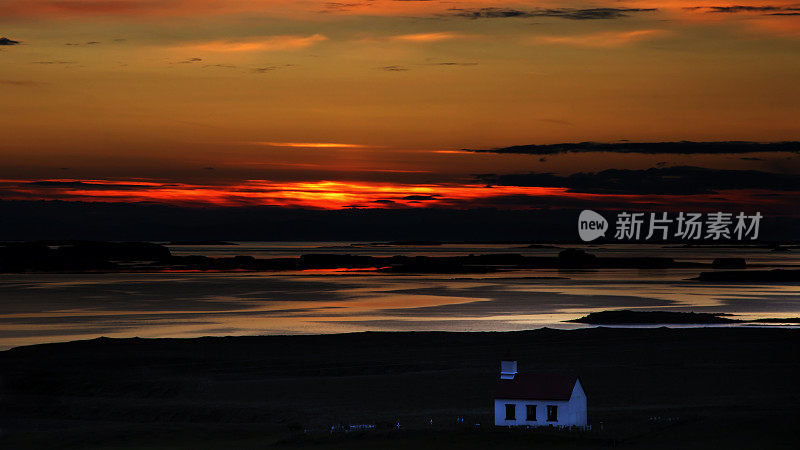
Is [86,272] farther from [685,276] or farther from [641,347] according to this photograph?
[641,347]

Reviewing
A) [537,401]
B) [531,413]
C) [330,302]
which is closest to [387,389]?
[531,413]

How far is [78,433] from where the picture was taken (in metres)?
38.1

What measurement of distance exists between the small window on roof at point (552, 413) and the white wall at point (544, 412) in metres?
0.10

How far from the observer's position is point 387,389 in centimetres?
4628

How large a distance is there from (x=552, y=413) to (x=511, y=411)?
142cm

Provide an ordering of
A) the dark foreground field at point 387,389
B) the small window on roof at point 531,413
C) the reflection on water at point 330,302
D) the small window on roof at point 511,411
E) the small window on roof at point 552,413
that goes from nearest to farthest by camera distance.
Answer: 1. the dark foreground field at point 387,389
2. the small window on roof at point 552,413
3. the small window on roof at point 531,413
4. the small window on roof at point 511,411
5. the reflection on water at point 330,302

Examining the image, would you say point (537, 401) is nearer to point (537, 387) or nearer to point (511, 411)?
point (537, 387)

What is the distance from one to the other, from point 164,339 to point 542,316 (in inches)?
1261

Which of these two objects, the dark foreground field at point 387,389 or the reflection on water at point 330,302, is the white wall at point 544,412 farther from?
the reflection on water at point 330,302

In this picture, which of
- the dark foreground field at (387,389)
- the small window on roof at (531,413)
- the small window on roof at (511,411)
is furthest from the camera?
the small window on roof at (511,411)

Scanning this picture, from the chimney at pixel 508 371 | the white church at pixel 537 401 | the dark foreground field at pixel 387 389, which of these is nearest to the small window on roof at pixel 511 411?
the white church at pixel 537 401

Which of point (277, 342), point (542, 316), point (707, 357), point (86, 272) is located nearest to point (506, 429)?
point (707, 357)

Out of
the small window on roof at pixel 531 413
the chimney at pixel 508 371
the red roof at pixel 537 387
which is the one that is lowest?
the small window on roof at pixel 531 413

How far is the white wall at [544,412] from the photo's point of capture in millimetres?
35719
